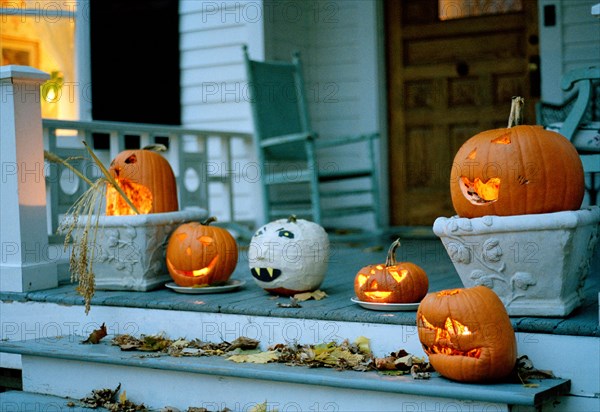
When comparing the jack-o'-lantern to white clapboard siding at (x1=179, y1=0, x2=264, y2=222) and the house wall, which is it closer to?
white clapboard siding at (x1=179, y1=0, x2=264, y2=222)

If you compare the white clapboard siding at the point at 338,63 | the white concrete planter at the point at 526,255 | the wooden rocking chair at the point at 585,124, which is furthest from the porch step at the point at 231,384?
the white clapboard siding at the point at 338,63

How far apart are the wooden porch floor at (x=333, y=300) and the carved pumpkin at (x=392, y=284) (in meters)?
0.07

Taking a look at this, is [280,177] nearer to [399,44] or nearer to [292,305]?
[399,44]

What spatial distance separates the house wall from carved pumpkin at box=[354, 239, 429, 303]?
2.55 meters

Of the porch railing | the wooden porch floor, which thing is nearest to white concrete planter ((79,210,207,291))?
the wooden porch floor

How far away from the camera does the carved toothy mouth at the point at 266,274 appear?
9.45 ft

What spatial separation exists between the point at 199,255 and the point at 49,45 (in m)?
2.46

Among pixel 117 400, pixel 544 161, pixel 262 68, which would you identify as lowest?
pixel 117 400

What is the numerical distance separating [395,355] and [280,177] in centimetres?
255

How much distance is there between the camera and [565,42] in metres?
4.72

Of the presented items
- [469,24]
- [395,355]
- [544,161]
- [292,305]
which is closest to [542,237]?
[544,161]

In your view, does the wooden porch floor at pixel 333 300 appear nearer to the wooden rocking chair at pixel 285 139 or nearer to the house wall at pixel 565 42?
the wooden rocking chair at pixel 285 139

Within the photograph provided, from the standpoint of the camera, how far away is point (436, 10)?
5281 millimetres

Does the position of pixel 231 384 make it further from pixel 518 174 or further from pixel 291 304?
pixel 518 174
